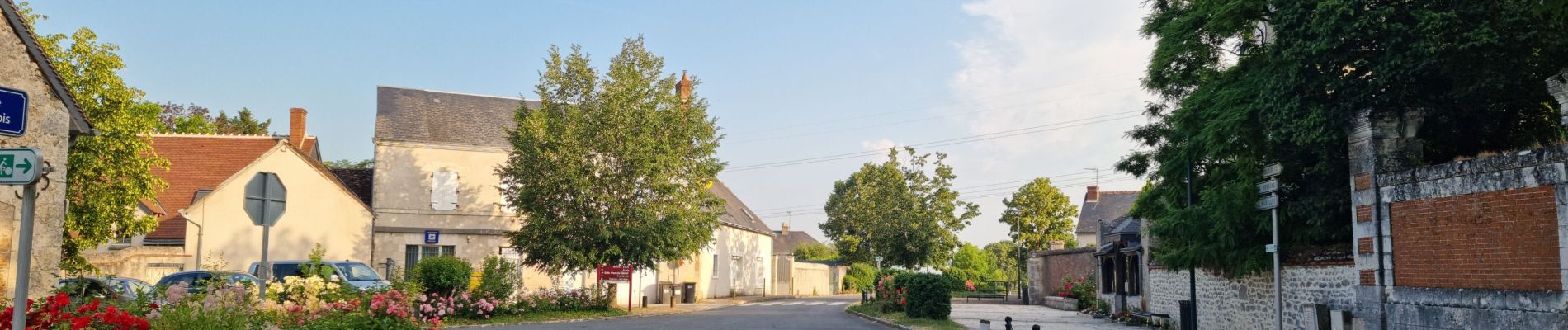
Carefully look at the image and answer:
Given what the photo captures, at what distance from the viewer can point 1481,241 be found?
42.4ft

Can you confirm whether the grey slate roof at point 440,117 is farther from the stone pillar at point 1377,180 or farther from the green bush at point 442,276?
the stone pillar at point 1377,180

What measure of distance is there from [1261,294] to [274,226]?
26.6m

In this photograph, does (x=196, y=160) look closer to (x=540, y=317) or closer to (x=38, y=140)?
(x=540, y=317)

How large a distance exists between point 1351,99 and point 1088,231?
47.0 meters


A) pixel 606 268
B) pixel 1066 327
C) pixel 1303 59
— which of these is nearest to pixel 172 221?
pixel 606 268

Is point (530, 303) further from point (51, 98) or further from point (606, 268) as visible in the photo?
point (51, 98)

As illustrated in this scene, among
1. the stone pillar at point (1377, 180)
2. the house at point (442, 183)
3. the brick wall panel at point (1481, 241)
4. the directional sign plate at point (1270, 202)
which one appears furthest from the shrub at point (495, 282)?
the brick wall panel at point (1481, 241)

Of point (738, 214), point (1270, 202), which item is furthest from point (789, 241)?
point (1270, 202)

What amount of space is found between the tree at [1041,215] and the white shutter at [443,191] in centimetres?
3393

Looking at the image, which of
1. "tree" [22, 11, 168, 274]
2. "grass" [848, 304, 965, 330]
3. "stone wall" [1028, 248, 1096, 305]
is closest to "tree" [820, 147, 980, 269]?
"stone wall" [1028, 248, 1096, 305]

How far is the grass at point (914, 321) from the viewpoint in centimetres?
2179

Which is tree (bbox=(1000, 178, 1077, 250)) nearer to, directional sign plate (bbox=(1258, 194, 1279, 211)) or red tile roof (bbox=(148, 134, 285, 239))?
red tile roof (bbox=(148, 134, 285, 239))

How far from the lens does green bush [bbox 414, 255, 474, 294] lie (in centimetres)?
2231

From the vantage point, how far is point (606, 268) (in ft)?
92.4
